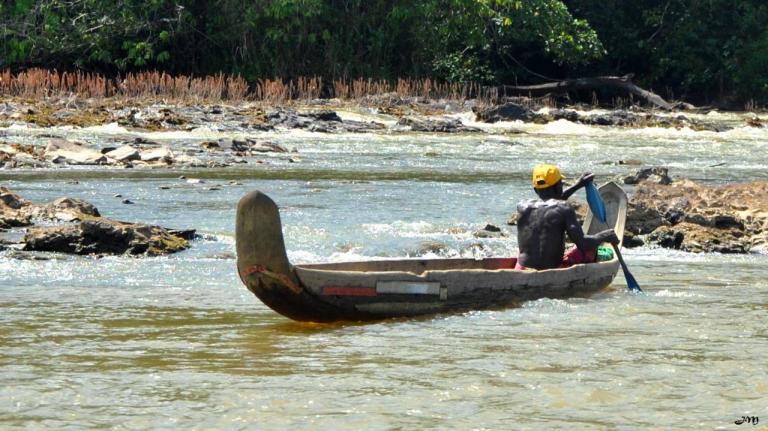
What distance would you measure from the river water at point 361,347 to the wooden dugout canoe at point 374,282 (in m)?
0.12

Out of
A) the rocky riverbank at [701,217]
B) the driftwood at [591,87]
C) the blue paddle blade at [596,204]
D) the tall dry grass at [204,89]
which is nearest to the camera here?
Answer: the blue paddle blade at [596,204]

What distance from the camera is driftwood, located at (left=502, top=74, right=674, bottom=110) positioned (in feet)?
118

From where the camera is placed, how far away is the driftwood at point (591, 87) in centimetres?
3591

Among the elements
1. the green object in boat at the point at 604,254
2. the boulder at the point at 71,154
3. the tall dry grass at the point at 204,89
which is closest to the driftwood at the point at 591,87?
the tall dry grass at the point at 204,89

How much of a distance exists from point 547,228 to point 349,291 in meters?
1.98

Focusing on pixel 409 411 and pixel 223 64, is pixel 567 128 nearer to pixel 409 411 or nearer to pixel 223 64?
pixel 223 64

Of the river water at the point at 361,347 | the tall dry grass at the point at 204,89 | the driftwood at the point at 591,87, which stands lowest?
the river water at the point at 361,347

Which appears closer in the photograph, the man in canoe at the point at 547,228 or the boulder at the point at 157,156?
the man in canoe at the point at 547,228

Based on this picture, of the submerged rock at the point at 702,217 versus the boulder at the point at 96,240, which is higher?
the submerged rock at the point at 702,217

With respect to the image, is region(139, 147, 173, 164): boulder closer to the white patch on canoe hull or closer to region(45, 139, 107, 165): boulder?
region(45, 139, 107, 165): boulder

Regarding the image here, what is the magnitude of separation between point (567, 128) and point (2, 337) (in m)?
23.2

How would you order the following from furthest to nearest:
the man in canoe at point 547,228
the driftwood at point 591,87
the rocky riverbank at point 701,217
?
the driftwood at point 591,87
the rocky riverbank at point 701,217
the man in canoe at point 547,228

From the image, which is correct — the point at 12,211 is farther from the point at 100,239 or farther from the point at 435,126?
the point at 435,126

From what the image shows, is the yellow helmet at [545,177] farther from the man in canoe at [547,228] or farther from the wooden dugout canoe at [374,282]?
the wooden dugout canoe at [374,282]
